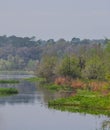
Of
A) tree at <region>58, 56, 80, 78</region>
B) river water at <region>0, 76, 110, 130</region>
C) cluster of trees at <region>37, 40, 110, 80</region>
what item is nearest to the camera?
river water at <region>0, 76, 110, 130</region>

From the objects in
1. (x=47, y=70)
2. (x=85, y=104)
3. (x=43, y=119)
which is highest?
(x=47, y=70)

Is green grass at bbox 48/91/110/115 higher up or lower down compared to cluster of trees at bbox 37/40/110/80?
lower down

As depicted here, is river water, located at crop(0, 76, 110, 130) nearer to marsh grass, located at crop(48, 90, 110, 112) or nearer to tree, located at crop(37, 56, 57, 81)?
marsh grass, located at crop(48, 90, 110, 112)

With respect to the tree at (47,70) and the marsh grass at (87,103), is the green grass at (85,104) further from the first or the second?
the tree at (47,70)

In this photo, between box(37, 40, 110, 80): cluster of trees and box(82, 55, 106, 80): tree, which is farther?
box(82, 55, 106, 80): tree

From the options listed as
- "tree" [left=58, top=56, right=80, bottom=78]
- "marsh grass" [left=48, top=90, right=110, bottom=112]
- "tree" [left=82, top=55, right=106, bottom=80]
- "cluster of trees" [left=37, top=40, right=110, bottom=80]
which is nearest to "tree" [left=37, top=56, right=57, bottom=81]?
"cluster of trees" [left=37, top=40, right=110, bottom=80]

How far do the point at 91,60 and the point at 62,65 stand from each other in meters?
8.59

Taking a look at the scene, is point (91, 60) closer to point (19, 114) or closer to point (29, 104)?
point (29, 104)

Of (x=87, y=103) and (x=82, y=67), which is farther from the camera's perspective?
(x=82, y=67)

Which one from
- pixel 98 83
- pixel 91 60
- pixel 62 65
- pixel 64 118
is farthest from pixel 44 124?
pixel 62 65

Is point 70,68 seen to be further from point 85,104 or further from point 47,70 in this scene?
point 85,104

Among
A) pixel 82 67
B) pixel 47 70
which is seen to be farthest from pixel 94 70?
pixel 47 70

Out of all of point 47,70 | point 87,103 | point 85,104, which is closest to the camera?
point 85,104

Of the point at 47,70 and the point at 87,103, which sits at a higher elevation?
the point at 47,70
